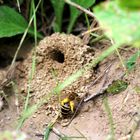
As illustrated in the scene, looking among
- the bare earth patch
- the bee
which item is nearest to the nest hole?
the bare earth patch

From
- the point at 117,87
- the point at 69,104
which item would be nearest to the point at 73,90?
the point at 69,104

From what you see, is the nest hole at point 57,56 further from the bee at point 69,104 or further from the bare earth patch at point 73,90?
the bee at point 69,104

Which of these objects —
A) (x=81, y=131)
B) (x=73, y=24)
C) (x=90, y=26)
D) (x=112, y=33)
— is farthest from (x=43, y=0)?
(x=112, y=33)

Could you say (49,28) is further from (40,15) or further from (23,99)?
(23,99)

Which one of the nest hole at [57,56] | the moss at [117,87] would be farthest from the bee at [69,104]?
the nest hole at [57,56]

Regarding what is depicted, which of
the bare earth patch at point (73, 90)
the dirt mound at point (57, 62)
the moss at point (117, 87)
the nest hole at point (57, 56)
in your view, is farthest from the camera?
the nest hole at point (57, 56)

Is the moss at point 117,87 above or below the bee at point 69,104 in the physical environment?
above
